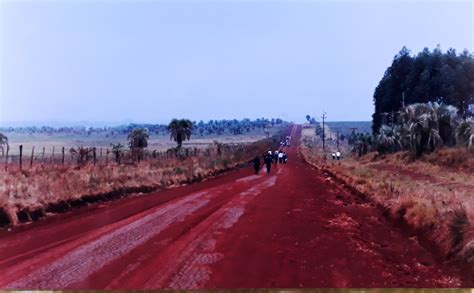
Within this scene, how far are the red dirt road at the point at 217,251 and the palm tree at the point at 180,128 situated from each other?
68.3 inches

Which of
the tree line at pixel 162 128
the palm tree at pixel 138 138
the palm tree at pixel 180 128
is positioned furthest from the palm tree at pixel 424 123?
the palm tree at pixel 138 138

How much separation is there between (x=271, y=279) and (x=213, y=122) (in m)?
3.53

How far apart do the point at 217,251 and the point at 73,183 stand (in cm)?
916

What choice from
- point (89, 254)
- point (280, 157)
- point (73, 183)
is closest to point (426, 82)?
point (89, 254)

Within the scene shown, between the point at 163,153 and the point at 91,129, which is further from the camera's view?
the point at 163,153

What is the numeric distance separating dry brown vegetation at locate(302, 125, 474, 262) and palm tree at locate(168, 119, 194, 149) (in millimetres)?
4462

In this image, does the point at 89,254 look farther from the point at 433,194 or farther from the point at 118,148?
the point at 433,194

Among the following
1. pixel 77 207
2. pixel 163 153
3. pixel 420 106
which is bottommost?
pixel 77 207

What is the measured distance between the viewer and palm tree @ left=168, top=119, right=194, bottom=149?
9.51 m

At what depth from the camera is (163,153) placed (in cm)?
1380

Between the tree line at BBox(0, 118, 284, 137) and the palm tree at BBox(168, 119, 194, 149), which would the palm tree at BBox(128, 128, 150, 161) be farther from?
the palm tree at BBox(168, 119, 194, 149)

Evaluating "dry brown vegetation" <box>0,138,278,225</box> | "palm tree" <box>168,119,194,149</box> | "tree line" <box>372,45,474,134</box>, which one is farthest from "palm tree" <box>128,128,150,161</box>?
"tree line" <box>372,45,474,134</box>

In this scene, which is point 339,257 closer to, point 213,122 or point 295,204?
point 213,122

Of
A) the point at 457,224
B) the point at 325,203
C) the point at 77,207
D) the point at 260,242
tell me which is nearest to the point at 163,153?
the point at 77,207
